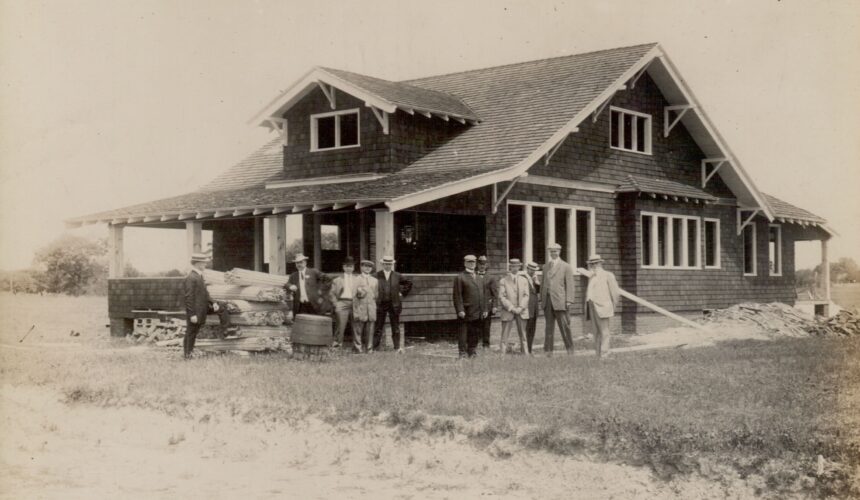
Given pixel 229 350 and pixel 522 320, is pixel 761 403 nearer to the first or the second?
pixel 522 320

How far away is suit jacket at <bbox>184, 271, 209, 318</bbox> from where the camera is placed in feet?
53.6

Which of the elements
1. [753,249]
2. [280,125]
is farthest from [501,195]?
[753,249]

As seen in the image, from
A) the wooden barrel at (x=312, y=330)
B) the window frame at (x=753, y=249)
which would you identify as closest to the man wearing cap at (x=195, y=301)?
the wooden barrel at (x=312, y=330)

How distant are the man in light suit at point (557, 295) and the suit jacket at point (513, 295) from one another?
34 centimetres

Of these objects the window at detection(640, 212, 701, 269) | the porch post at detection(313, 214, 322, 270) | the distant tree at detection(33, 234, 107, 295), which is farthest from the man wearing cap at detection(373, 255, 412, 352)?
the distant tree at detection(33, 234, 107, 295)

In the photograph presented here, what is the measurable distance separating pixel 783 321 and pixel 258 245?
12.5 metres

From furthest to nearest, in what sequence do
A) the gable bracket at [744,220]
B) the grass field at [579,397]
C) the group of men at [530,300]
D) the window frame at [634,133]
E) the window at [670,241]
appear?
the gable bracket at [744,220], the window at [670,241], the window frame at [634,133], the group of men at [530,300], the grass field at [579,397]

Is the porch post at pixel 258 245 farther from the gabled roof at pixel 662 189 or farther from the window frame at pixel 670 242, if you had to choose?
the window frame at pixel 670 242

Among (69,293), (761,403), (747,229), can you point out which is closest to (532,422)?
(761,403)

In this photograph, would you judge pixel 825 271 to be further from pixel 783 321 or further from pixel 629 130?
pixel 629 130

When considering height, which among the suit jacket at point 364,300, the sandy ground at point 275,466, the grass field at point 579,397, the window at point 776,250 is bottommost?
the sandy ground at point 275,466

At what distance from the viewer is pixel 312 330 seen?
630 inches

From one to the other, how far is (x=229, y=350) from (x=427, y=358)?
3.53m

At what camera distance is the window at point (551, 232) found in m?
21.2
